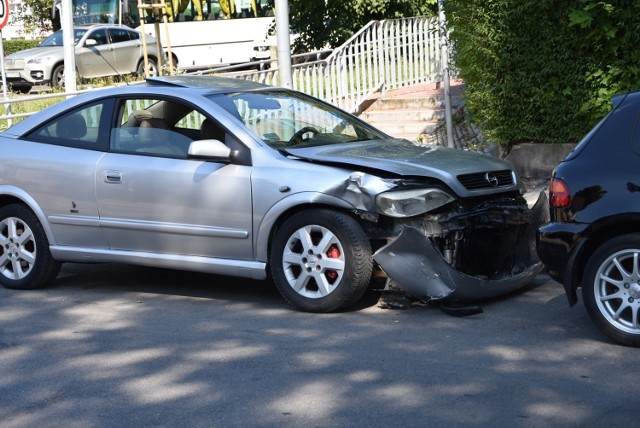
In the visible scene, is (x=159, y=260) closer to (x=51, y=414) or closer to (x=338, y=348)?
(x=338, y=348)

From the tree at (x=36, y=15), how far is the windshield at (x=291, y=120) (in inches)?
1411

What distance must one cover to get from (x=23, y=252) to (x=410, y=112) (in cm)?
922

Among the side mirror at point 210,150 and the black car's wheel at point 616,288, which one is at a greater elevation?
the side mirror at point 210,150

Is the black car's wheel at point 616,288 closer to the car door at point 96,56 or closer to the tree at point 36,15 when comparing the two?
the car door at point 96,56

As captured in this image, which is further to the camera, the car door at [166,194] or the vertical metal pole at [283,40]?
the vertical metal pole at [283,40]

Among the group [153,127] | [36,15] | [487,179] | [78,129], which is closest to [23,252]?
[78,129]

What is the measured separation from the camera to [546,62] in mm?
11844

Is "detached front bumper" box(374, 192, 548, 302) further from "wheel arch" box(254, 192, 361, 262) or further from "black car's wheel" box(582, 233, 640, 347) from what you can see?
"black car's wheel" box(582, 233, 640, 347)

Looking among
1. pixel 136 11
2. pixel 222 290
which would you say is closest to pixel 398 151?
pixel 222 290

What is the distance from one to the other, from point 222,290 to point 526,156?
16.2 feet

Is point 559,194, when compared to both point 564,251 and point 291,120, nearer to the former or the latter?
point 564,251

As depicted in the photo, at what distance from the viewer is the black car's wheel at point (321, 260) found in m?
7.52

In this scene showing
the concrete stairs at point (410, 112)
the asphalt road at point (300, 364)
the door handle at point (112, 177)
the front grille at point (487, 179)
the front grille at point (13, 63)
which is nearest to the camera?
the asphalt road at point (300, 364)

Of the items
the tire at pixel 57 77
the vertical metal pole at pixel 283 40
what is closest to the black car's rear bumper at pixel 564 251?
the vertical metal pole at pixel 283 40
